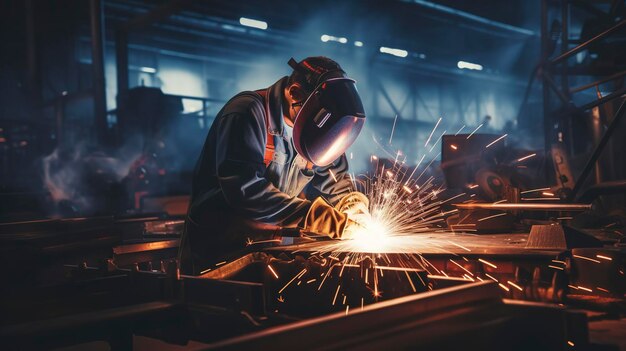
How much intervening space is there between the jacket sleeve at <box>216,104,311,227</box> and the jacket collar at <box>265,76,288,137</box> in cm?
14

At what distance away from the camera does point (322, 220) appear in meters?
2.48

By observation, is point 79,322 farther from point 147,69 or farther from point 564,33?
point 147,69

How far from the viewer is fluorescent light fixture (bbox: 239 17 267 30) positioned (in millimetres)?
11666

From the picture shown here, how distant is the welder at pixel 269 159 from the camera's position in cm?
247

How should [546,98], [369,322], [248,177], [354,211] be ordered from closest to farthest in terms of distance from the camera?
[369,322] → [248,177] → [354,211] → [546,98]

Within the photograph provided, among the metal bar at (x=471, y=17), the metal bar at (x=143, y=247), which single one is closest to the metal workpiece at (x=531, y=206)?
the metal bar at (x=143, y=247)

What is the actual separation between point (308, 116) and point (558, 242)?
1180 mm

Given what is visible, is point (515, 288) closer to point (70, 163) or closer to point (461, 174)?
point (461, 174)

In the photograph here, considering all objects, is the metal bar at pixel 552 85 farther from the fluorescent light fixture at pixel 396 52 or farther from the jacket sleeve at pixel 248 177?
the fluorescent light fixture at pixel 396 52

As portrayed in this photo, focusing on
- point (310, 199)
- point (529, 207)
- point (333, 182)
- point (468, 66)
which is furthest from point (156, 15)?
point (468, 66)

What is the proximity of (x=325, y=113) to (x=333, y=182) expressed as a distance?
0.97 metres

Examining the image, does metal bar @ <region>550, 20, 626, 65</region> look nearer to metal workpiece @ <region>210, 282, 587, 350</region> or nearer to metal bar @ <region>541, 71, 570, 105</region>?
metal bar @ <region>541, 71, 570, 105</region>

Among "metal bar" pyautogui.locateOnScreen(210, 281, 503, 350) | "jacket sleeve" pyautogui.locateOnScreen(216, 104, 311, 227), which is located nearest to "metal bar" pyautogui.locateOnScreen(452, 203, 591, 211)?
"jacket sleeve" pyautogui.locateOnScreen(216, 104, 311, 227)

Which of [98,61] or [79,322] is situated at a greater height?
[98,61]
